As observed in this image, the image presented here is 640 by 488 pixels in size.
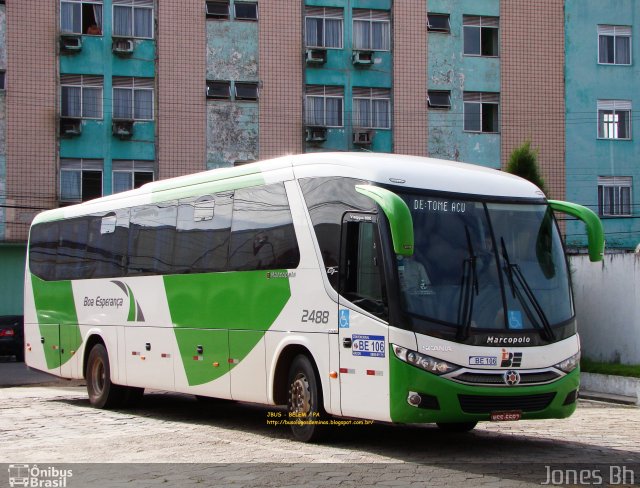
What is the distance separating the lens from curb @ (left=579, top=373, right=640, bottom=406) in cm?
1855

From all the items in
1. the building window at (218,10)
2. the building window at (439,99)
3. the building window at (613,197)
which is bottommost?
the building window at (613,197)

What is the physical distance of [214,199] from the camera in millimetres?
14781

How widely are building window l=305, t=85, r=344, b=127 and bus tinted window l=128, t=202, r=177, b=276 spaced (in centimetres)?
2438

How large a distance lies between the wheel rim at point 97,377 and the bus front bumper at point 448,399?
823cm

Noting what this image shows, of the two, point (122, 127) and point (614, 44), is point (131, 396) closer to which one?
point (122, 127)

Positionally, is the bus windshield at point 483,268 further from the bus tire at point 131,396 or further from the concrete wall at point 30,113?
the concrete wall at point 30,113

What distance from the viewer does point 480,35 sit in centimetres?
Answer: 4253

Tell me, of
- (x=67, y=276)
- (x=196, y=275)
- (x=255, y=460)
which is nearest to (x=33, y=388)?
(x=67, y=276)

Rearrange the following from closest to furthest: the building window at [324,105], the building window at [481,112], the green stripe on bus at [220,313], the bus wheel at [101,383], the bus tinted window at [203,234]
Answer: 1. the green stripe on bus at [220,313]
2. the bus tinted window at [203,234]
3. the bus wheel at [101,383]
4. the building window at [324,105]
5. the building window at [481,112]

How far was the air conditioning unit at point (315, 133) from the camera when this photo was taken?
133ft

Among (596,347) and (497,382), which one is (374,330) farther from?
(596,347)

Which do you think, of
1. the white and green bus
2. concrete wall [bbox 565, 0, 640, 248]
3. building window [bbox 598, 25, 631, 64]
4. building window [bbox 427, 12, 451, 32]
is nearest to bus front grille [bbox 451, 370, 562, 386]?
the white and green bus

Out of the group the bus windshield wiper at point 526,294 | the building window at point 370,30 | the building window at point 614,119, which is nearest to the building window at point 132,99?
the building window at point 370,30

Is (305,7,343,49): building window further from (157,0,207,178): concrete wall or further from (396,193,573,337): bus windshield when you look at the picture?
(396,193,573,337): bus windshield
